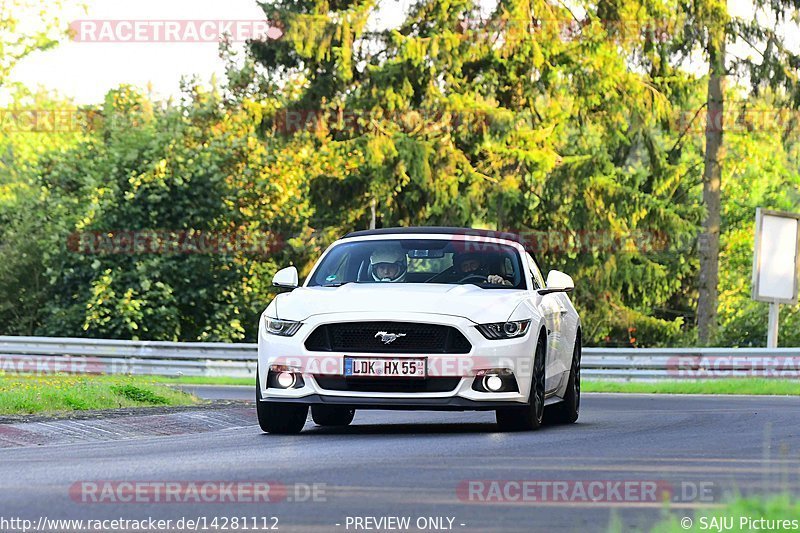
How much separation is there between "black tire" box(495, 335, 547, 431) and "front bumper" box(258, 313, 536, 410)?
22cm

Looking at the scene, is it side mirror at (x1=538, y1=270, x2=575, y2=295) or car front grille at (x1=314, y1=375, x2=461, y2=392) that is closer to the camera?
car front grille at (x1=314, y1=375, x2=461, y2=392)

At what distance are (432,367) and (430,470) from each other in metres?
3.04

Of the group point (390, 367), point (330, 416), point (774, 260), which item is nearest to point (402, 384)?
point (390, 367)

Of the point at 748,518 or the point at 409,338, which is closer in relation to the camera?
the point at 748,518

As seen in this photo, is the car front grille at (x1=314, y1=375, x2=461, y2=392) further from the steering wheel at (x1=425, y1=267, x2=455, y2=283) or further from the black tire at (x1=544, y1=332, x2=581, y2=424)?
the black tire at (x1=544, y1=332, x2=581, y2=424)

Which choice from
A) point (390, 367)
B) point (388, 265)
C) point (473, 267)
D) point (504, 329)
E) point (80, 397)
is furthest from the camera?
point (80, 397)

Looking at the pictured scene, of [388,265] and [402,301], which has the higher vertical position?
[388,265]

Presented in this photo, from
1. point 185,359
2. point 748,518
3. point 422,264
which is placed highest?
point 422,264

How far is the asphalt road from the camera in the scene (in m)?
7.47

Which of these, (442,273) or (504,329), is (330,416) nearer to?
(442,273)

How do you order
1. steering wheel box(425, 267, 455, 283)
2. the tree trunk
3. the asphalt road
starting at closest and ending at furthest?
the asphalt road
steering wheel box(425, 267, 455, 283)
the tree trunk

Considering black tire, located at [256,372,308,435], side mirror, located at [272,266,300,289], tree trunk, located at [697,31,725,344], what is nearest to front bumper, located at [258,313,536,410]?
black tire, located at [256,372,308,435]

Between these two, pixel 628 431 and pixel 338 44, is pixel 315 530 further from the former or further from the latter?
pixel 338 44

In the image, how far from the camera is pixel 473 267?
45.8 ft
